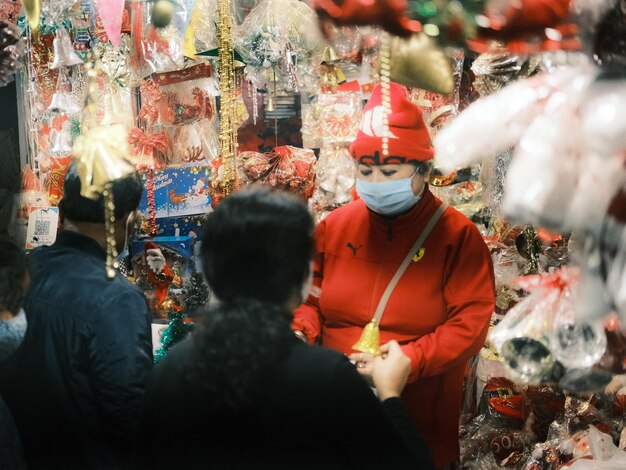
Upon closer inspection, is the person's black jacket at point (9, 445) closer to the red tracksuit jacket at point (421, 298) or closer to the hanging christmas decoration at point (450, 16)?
the red tracksuit jacket at point (421, 298)

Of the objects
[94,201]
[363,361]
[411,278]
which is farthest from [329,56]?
[363,361]

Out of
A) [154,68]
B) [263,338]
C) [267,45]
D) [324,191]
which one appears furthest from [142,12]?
[263,338]

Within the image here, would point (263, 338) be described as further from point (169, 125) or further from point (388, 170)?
point (169, 125)

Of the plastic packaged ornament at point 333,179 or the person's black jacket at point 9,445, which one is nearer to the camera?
the person's black jacket at point 9,445

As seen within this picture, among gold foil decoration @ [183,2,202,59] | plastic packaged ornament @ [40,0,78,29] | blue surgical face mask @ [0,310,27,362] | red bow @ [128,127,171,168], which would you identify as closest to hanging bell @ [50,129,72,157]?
red bow @ [128,127,171,168]

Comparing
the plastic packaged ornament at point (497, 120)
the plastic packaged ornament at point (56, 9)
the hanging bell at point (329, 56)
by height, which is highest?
the plastic packaged ornament at point (56, 9)

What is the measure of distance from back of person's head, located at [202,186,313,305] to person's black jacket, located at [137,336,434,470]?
0.34 ft

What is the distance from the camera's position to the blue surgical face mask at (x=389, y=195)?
5.30 ft

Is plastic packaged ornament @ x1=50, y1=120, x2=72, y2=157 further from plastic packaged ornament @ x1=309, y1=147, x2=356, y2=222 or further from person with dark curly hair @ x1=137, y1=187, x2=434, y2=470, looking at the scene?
person with dark curly hair @ x1=137, y1=187, x2=434, y2=470

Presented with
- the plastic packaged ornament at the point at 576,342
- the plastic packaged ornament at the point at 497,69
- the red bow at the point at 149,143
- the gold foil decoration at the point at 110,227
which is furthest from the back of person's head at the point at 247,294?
the red bow at the point at 149,143

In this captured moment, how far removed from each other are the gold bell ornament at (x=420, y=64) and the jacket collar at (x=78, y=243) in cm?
80

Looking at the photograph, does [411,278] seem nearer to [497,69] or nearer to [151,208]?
[497,69]

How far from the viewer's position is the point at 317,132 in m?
2.36

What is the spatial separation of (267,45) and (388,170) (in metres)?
0.96
